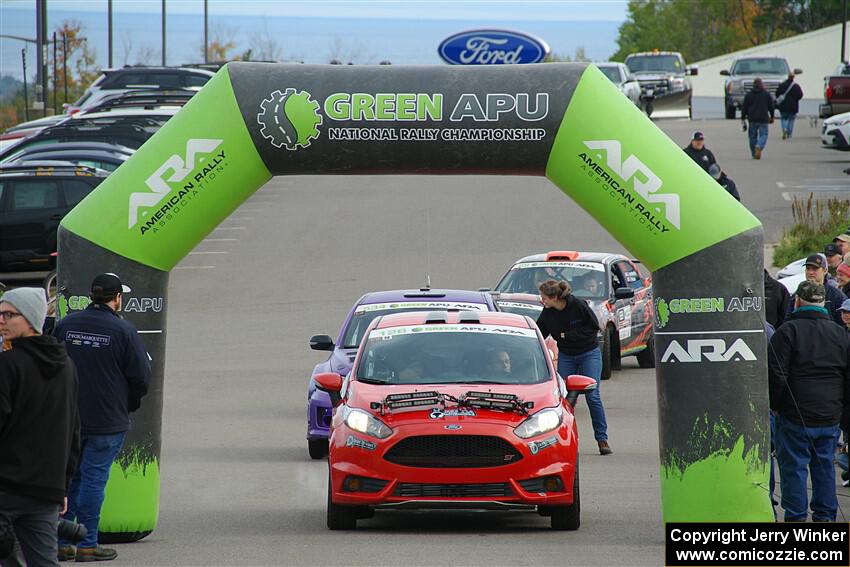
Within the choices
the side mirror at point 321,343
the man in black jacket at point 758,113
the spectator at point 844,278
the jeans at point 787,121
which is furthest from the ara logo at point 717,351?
the jeans at point 787,121

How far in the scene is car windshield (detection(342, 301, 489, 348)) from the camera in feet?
49.0

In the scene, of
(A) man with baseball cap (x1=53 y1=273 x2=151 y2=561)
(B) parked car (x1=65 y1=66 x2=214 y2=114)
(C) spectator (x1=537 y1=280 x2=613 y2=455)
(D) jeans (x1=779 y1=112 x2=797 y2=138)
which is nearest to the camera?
(A) man with baseball cap (x1=53 y1=273 x2=151 y2=561)

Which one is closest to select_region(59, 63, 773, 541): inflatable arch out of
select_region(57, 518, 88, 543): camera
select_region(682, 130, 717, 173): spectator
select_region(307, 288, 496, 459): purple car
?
select_region(57, 518, 88, 543): camera

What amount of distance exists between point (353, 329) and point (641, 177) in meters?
5.29

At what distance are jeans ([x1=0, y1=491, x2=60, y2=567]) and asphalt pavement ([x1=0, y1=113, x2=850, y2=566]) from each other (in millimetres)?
2312

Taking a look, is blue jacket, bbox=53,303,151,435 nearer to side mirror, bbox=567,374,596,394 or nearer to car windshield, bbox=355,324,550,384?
A: car windshield, bbox=355,324,550,384

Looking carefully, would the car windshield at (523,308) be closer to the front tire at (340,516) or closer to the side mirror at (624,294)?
the side mirror at (624,294)

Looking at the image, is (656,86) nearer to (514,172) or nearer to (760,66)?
(760,66)

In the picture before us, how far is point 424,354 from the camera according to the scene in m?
11.8

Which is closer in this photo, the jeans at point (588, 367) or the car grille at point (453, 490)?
the car grille at point (453, 490)

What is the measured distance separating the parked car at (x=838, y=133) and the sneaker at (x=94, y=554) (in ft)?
97.5

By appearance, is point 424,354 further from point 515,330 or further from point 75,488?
point 75,488

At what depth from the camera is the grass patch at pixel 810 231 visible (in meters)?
26.7

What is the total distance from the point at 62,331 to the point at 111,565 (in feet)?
5.15
